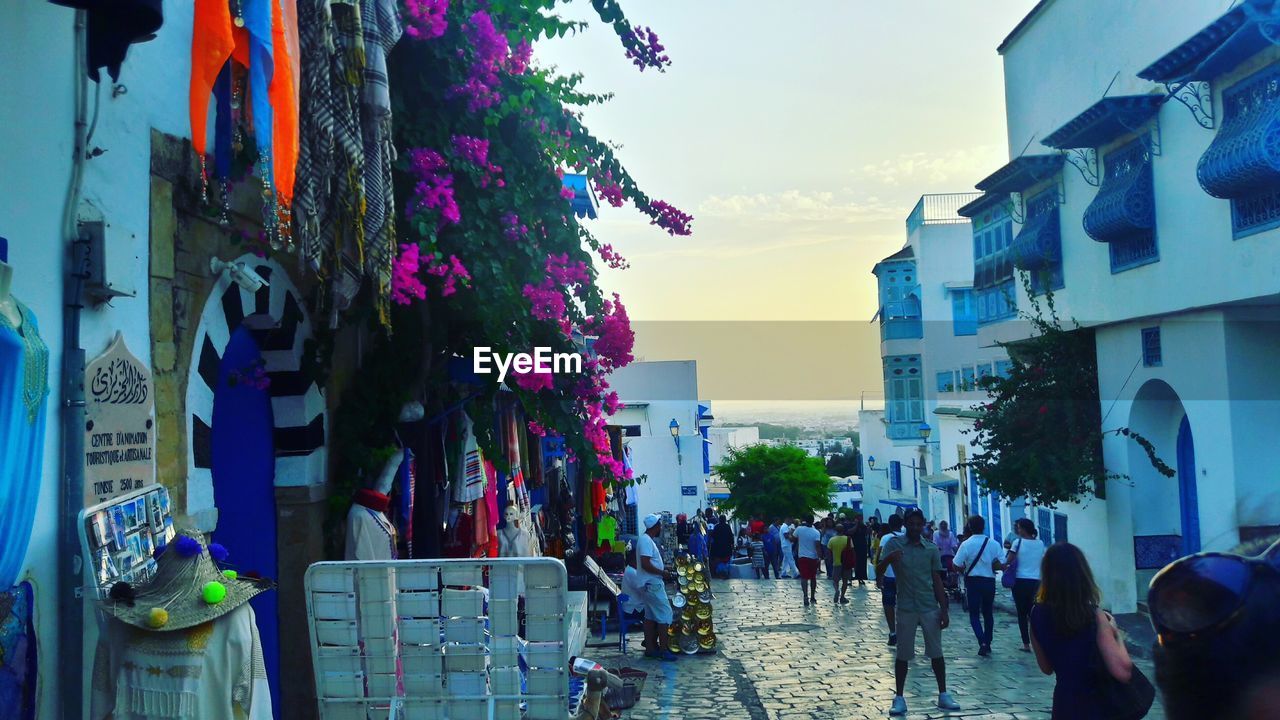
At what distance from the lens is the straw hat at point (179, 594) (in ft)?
13.6

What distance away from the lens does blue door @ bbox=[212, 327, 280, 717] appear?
253 inches

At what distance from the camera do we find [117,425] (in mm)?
4660

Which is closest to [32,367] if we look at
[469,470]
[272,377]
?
[272,377]

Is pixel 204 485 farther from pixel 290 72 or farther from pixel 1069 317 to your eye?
pixel 1069 317

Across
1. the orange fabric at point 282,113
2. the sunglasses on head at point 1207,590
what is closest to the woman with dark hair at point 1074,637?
the sunglasses on head at point 1207,590

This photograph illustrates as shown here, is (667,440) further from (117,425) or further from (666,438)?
(117,425)

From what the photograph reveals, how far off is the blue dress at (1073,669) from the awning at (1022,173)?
1431cm

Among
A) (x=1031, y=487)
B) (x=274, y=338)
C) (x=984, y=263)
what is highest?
(x=984, y=263)

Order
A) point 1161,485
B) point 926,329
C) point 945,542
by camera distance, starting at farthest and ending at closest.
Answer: point 926,329 < point 1161,485 < point 945,542

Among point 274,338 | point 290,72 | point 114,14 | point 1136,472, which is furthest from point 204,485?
point 1136,472

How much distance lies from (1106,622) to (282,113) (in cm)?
449

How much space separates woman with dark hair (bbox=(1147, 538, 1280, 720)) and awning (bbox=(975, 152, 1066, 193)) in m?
17.5

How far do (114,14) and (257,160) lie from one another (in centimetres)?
222

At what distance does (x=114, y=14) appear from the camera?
3.53m
